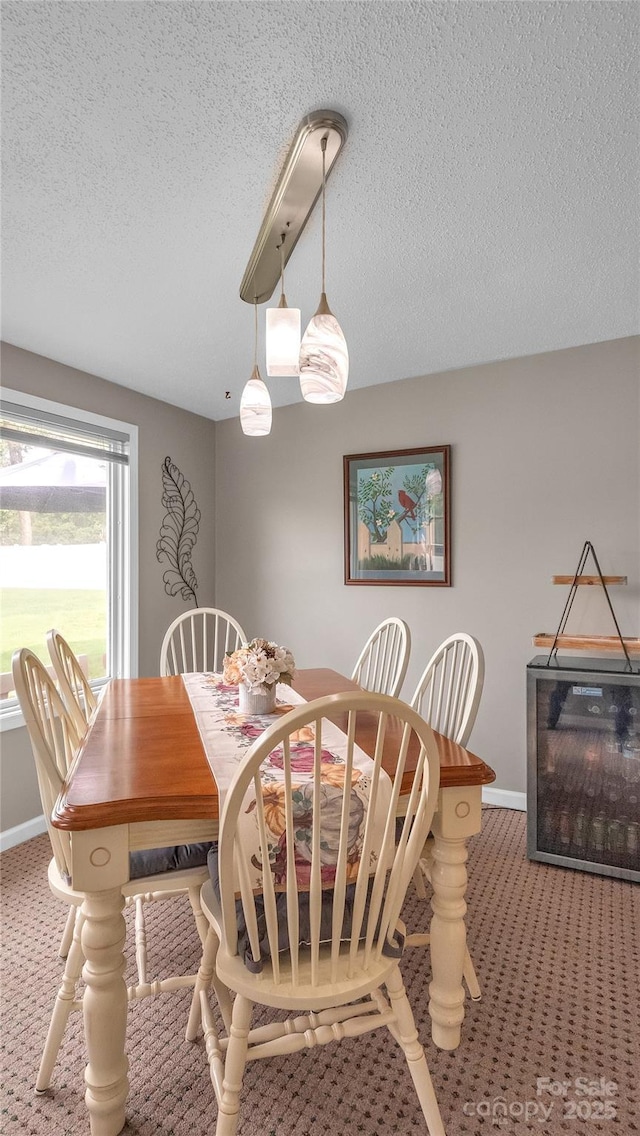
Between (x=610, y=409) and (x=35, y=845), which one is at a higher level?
(x=610, y=409)

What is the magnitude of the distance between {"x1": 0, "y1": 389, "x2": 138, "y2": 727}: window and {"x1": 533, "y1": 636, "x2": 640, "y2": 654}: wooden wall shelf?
235 centimetres

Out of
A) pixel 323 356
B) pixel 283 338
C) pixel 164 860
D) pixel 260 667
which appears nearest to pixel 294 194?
pixel 283 338

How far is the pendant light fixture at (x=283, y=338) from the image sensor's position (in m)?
1.73

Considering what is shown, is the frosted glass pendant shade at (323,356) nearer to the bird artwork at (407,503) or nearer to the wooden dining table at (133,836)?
the wooden dining table at (133,836)

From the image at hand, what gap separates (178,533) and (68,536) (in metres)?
0.80

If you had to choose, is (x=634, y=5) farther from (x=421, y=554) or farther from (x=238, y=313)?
(x=421, y=554)

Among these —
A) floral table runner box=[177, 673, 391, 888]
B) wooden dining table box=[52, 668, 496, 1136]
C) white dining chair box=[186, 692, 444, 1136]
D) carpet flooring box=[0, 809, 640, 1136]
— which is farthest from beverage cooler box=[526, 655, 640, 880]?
white dining chair box=[186, 692, 444, 1136]

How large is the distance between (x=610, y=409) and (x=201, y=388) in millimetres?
2268

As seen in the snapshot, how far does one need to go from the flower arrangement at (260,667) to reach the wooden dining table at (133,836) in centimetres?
25

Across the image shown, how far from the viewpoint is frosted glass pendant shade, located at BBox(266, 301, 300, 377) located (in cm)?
173

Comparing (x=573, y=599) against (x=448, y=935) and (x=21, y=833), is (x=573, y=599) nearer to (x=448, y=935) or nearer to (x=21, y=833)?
(x=448, y=935)

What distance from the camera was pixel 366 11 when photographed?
1.19 meters

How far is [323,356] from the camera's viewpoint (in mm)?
1544

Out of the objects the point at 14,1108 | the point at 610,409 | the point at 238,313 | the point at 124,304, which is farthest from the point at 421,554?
the point at 14,1108
